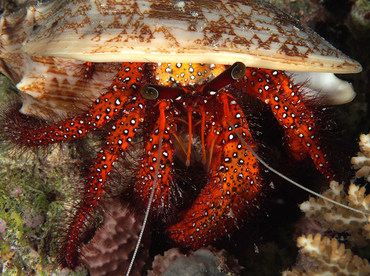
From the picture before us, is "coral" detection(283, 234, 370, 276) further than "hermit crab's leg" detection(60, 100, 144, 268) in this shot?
No

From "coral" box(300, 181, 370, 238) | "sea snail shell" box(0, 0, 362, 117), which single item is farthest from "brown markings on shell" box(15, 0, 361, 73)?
"coral" box(300, 181, 370, 238)

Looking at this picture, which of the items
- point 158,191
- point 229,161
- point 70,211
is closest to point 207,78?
point 229,161

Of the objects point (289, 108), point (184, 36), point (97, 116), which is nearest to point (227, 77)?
point (184, 36)

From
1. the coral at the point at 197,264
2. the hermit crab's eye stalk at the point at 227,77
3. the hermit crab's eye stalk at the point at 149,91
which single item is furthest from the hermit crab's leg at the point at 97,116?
the coral at the point at 197,264

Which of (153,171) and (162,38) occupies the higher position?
(162,38)

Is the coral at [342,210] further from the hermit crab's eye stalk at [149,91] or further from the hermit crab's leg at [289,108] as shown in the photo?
the hermit crab's eye stalk at [149,91]

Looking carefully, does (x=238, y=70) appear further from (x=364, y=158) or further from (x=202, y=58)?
(x=364, y=158)

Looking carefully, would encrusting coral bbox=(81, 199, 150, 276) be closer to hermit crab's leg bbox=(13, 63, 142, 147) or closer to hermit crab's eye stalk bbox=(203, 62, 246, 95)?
hermit crab's leg bbox=(13, 63, 142, 147)
